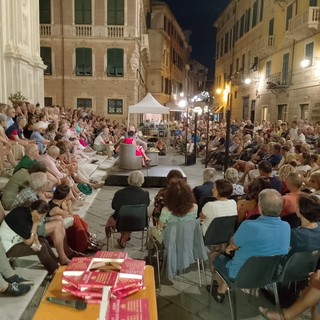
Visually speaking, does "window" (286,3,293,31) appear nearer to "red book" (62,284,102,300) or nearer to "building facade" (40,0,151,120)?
"building facade" (40,0,151,120)

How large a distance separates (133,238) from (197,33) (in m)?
93.1

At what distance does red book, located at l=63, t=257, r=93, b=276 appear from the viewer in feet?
7.84

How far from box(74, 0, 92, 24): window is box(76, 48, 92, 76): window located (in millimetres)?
1899

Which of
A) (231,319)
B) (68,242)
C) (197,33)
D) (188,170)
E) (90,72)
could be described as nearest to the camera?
(231,319)

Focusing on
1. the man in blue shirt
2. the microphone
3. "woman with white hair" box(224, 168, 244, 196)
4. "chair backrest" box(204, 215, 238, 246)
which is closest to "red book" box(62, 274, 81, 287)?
the microphone

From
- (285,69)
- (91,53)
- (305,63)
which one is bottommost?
(305,63)

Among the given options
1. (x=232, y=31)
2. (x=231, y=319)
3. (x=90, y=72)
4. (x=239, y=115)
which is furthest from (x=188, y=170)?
(x=232, y=31)

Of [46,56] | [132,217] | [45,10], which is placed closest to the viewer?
[132,217]

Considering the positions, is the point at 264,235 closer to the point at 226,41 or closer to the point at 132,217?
the point at 132,217

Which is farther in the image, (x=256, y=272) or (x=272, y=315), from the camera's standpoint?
(x=272, y=315)

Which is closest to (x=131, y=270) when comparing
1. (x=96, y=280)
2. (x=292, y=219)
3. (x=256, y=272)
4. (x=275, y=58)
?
(x=96, y=280)

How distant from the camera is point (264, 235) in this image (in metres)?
3.12

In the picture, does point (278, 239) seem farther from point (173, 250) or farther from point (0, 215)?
point (0, 215)

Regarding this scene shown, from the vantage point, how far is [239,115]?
28141mm
